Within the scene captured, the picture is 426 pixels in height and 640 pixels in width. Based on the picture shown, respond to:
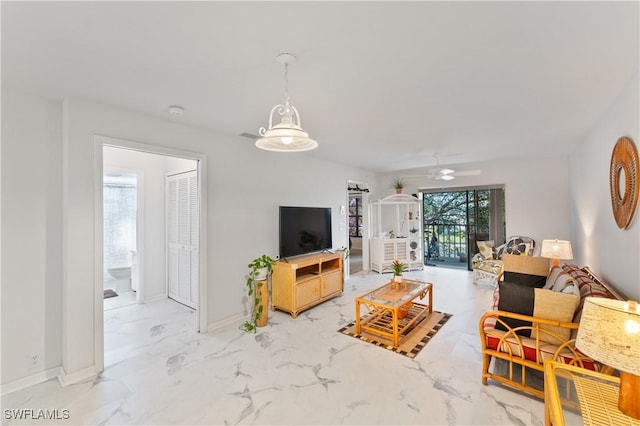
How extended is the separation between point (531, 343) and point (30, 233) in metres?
4.25

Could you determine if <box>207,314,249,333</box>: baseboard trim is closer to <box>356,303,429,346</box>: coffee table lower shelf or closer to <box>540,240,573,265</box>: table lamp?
<box>356,303,429,346</box>: coffee table lower shelf

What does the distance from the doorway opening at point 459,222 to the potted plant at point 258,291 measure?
16.5ft

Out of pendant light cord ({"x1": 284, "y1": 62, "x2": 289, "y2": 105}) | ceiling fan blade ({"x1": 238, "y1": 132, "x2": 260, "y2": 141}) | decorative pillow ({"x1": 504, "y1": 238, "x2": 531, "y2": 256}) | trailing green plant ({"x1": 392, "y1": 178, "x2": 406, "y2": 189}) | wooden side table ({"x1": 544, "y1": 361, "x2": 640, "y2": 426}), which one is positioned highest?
ceiling fan blade ({"x1": 238, "y1": 132, "x2": 260, "y2": 141})

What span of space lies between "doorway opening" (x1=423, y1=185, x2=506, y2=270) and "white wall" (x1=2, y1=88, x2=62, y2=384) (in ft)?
22.6

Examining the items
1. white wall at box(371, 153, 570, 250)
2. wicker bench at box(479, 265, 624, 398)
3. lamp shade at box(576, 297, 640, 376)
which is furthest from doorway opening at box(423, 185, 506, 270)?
lamp shade at box(576, 297, 640, 376)

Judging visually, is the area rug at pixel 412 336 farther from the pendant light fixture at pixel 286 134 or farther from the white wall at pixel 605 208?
the pendant light fixture at pixel 286 134

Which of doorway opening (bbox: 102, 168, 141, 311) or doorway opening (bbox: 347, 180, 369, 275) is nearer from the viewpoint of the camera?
doorway opening (bbox: 102, 168, 141, 311)

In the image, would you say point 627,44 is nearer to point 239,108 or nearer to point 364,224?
point 239,108

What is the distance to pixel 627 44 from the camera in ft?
5.47

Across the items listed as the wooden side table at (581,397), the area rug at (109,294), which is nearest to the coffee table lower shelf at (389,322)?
the wooden side table at (581,397)

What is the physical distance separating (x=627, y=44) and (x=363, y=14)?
66.9 inches

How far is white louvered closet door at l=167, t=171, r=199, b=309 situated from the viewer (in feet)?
13.3

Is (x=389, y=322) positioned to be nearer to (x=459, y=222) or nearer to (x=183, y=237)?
(x=183, y=237)

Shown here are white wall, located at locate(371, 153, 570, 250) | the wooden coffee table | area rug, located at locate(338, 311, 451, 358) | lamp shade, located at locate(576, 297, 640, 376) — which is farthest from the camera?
white wall, located at locate(371, 153, 570, 250)
